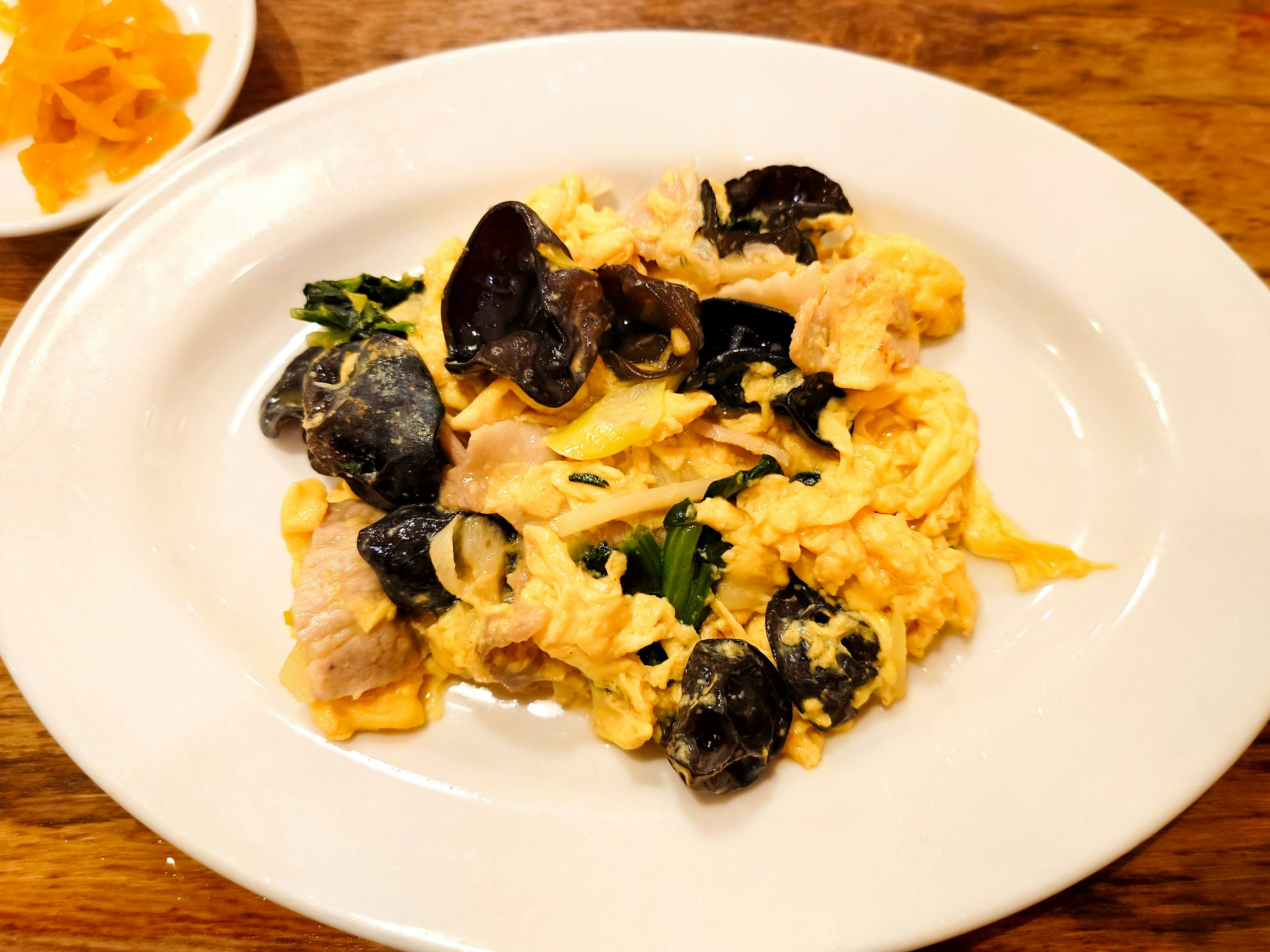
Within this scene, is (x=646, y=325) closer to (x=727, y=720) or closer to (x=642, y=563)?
(x=642, y=563)

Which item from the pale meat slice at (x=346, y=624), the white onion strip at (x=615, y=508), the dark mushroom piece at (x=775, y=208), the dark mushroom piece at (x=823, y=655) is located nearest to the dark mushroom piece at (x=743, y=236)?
the dark mushroom piece at (x=775, y=208)

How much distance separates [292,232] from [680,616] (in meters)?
2.39

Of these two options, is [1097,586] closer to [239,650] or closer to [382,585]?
[382,585]

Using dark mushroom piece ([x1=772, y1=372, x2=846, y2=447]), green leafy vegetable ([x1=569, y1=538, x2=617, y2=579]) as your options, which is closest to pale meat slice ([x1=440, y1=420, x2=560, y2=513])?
green leafy vegetable ([x1=569, y1=538, x2=617, y2=579])

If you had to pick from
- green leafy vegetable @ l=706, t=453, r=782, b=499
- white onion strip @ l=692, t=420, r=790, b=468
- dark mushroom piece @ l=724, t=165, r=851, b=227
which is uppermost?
dark mushroom piece @ l=724, t=165, r=851, b=227

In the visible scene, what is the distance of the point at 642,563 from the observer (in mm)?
2672

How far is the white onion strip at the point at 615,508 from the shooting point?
8.49 ft

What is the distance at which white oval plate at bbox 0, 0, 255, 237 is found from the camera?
→ 3359 mm

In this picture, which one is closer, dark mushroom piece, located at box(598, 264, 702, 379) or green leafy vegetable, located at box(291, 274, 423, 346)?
dark mushroom piece, located at box(598, 264, 702, 379)

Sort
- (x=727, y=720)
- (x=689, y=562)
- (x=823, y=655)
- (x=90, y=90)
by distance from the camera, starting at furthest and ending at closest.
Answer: (x=90, y=90) < (x=689, y=562) < (x=823, y=655) < (x=727, y=720)

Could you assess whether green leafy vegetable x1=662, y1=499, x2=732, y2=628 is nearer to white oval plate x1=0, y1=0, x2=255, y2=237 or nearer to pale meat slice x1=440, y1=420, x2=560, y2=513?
pale meat slice x1=440, y1=420, x2=560, y2=513

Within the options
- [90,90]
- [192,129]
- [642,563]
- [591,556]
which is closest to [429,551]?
[591,556]

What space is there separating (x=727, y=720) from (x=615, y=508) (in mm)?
797

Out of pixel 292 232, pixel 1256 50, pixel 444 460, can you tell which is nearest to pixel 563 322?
pixel 444 460
